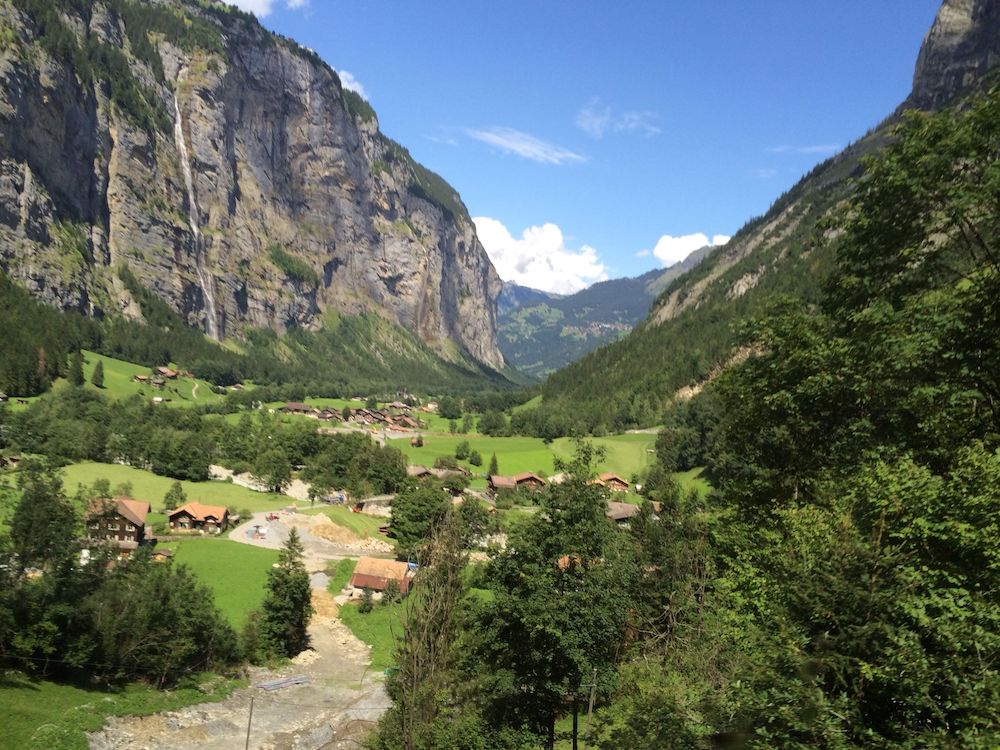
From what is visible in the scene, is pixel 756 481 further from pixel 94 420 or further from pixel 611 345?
pixel 611 345

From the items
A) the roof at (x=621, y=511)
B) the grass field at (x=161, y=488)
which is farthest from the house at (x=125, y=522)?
the roof at (x=621, y=511)

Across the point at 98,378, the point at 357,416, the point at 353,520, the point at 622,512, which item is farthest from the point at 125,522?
the point at 357,416

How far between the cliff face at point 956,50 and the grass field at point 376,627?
625 ft

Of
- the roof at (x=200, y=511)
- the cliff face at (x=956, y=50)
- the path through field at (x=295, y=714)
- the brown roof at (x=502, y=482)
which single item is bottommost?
the path through field at (x=295, y=714)

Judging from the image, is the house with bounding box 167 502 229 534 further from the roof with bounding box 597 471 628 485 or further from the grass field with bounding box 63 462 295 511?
the roof with bounding box 597 471 628 485

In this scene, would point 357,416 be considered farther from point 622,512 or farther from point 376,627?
point 376,627

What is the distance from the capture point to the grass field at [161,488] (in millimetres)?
68625

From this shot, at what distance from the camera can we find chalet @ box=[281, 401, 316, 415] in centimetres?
14335

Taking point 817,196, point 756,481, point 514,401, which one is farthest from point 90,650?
point 817,196

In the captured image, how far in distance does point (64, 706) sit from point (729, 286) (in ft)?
519

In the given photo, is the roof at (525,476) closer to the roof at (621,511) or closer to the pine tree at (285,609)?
the roof at (621,511)

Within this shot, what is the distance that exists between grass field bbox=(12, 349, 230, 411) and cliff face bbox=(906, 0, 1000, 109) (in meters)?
212

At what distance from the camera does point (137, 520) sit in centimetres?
5406

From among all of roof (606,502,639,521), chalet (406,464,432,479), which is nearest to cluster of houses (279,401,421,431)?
chalet (406,464,432,479)
